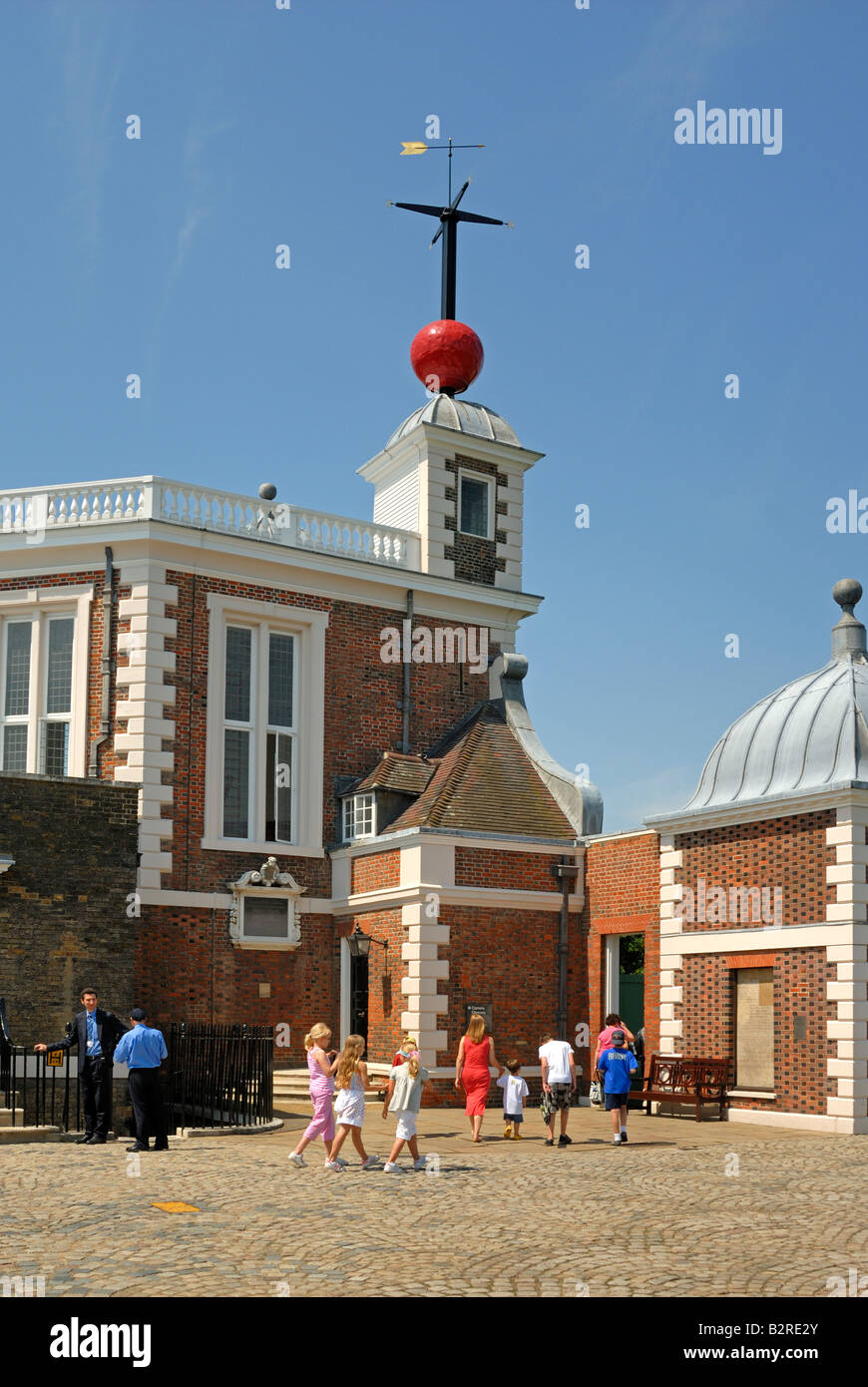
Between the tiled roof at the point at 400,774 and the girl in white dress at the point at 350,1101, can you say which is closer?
the girl in white dress at the point at 350,1101

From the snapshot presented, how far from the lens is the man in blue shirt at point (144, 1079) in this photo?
1512 cm

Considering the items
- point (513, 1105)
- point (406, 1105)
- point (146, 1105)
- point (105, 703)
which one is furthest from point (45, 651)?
point (406, 1105)

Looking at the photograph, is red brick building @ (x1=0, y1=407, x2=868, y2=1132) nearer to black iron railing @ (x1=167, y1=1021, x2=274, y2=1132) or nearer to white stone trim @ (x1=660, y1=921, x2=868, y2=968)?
white stone trim @ (x1=660, y1=921, x2=868, y2=968)

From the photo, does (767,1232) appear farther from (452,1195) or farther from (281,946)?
(281,946)

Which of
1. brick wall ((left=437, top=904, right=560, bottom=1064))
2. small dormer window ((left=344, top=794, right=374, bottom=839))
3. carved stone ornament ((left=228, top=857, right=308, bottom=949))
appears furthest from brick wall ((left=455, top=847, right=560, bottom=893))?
A: carved stone ornament ((left=228, top=857, right=308, bottom=949))

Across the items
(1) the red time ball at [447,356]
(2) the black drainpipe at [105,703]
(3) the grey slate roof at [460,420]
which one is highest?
(1) the red time ball at [447,356]

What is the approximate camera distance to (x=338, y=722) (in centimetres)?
2575

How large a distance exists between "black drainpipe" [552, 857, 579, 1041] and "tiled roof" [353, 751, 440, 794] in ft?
9.77

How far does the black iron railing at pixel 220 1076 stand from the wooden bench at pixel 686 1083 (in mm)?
5554

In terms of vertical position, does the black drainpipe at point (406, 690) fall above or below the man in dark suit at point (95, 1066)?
above

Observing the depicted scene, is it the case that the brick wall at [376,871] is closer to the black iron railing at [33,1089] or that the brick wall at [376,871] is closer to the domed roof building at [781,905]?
the domed roof building at [781,905]

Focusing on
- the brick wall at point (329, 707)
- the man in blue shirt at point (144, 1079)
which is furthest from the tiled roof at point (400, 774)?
the man in blue shirt at point (144, 1079)

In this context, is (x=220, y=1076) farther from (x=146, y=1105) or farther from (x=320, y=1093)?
(x=320, y=1093)

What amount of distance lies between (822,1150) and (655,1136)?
2288 mm
